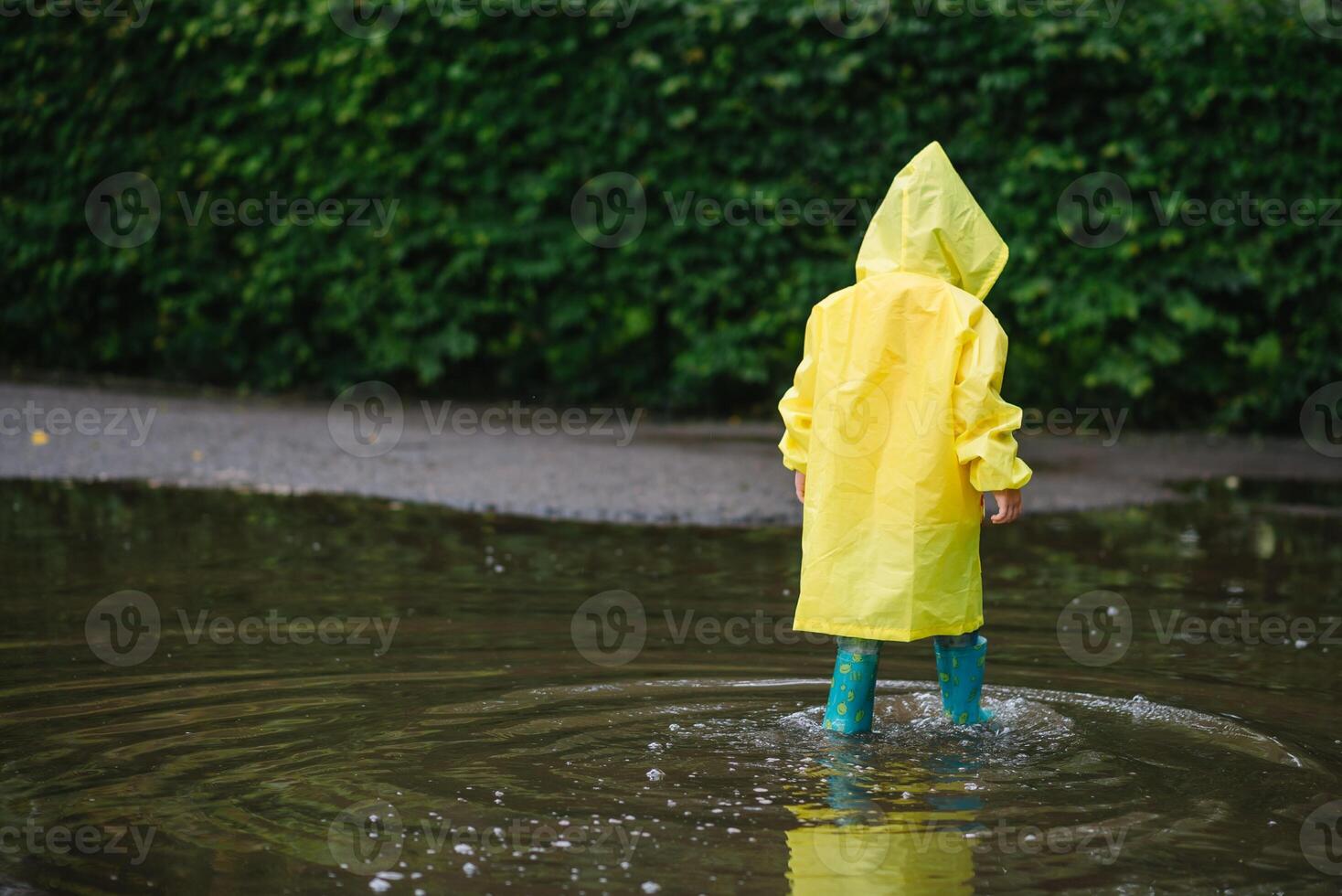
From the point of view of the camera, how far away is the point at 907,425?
4234mm

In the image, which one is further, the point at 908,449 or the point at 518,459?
the point at 518,459

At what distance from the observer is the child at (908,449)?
4.15 meters

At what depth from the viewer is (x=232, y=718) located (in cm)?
430

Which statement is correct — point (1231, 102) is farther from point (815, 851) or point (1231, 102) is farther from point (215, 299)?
point (815, 851)

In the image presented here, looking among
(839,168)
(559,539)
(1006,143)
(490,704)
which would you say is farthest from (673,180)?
(490,704)

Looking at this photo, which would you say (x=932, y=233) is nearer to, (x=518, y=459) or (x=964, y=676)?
(x=964, y=676)

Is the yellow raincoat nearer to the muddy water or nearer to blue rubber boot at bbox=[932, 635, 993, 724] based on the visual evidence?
blue rubber boot at bbox=[932, 635, 993, 724]

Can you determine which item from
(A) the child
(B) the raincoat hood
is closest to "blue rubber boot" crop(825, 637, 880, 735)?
(A) the child

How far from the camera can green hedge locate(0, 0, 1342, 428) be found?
10.8 meters

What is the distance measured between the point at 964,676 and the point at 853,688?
308mm

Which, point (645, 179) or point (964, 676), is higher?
point (645, 179)

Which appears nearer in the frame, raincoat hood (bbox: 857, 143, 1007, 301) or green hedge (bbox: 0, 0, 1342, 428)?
raincoat hood (bbox: 857, 143, 1007, 301)

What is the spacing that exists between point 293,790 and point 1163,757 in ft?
6.87

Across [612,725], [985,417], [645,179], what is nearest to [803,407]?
[985,417]
